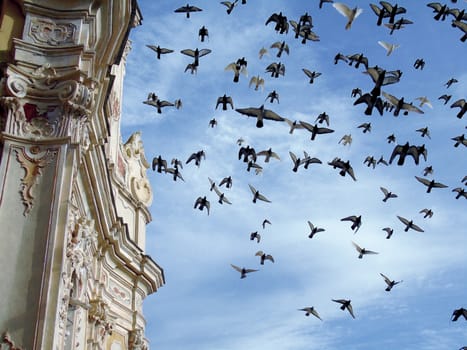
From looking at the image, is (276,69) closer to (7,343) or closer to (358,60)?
(358,60)

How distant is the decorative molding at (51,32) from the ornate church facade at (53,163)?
0.05 feet

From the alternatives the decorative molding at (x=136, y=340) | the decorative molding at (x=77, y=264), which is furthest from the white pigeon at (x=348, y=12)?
the decorative molding at (x=136, y=340)

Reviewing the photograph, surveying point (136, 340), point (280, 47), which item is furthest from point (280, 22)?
point (136, 340)

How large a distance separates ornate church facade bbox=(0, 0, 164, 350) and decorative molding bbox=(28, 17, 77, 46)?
0.05 feet

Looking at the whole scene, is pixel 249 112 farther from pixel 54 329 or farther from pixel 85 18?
pixel 54 329

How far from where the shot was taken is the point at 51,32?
995 cm

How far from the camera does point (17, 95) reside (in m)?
9.14

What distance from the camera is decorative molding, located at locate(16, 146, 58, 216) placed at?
8.70 meters

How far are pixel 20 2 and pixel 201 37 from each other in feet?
13.8

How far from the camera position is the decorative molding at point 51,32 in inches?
387

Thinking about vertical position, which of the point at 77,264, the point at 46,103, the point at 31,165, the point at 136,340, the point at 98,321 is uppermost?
the point at 46,103

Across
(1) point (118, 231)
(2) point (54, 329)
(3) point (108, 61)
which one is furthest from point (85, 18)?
(1) point (118, 231)

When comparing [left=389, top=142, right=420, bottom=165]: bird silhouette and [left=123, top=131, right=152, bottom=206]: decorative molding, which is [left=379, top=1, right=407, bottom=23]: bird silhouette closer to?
[left=389, top=142, right=420, bottom=165]: bird silhouette

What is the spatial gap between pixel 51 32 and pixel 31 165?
223cm
